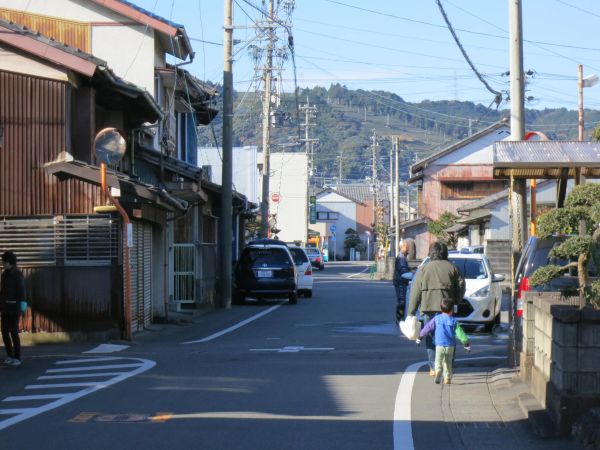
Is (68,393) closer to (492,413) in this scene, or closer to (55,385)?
(55,385)

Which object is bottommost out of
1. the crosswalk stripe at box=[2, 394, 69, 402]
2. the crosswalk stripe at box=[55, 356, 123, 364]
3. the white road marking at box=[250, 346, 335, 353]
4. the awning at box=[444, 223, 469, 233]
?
the white road marking at box=[250, 346, 335, 353]

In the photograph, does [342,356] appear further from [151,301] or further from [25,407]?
[151,301]

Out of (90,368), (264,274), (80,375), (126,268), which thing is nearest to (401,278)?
(126,268)

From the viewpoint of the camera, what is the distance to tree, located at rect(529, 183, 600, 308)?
8.90m

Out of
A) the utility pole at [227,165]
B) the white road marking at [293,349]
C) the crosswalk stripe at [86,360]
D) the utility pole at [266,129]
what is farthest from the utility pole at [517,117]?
the utility pole at [266,129]

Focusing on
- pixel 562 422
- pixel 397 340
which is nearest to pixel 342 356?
pixel 397 340

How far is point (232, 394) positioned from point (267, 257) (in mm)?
18707

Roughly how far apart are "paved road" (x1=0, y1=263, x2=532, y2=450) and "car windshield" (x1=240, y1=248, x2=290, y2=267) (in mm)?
10294

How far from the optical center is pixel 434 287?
39.5ft

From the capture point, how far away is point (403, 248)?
21.5m

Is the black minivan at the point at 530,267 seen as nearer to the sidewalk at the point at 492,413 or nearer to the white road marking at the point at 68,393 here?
the sidewalk at the point at 492,413

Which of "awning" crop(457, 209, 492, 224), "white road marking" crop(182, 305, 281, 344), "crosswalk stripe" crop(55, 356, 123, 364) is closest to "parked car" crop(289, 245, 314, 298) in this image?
"white road marking" crop(182, 305, 281, 344)

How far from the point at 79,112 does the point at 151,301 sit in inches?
232

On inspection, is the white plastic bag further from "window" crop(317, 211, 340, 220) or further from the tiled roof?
the tiled roof
